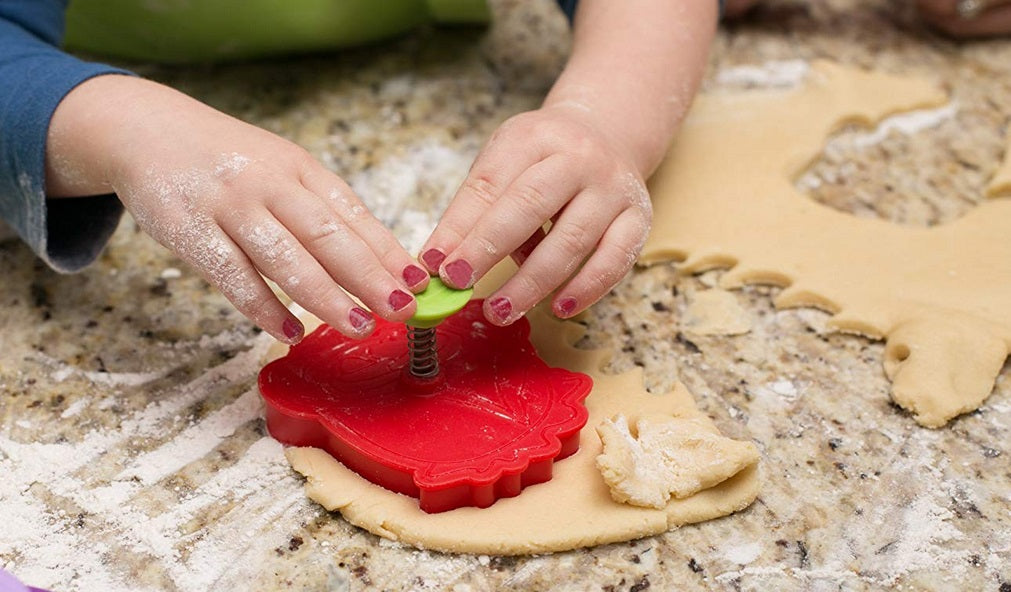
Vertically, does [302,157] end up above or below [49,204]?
above

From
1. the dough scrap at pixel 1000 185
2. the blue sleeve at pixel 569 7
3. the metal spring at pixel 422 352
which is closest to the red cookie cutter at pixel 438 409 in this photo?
the metal spring at pixel 422 352

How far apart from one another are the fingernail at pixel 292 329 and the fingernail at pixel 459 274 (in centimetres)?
13

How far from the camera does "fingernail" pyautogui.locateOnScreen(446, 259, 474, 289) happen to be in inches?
28.4

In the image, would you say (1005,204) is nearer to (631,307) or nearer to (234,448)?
(631,307)

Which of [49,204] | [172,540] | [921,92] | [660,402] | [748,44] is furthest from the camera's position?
[748,44]

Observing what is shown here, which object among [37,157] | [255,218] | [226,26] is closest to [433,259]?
[255,218]

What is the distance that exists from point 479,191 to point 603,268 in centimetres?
12

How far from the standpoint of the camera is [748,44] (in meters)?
1.35

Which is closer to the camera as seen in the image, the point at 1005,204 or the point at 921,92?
the point at 1005,204

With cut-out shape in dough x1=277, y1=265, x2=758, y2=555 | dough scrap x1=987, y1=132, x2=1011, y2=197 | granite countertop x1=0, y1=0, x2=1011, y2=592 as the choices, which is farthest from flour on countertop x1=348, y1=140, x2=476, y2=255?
dough scrap x1=987, y1=132, x2=1011, y2=197

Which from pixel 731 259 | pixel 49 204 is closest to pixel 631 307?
pixel 731 259

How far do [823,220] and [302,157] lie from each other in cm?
Result: 53

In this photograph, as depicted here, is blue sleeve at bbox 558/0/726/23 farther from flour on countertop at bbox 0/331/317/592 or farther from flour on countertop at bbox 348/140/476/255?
flour on countertop at bbox 0/331/317/592

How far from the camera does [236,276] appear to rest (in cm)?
74
